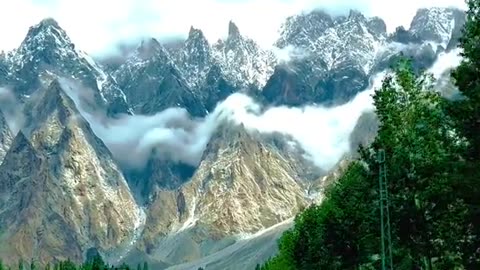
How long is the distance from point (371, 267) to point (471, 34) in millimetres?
26694

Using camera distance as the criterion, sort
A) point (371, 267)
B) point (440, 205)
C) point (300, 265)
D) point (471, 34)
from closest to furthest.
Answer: point (471, 34), point (440, 205), point (371, 267), point (300, 265)

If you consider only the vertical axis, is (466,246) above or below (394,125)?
below

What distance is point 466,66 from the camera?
1404 inches

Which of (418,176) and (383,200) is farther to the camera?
(418,176)

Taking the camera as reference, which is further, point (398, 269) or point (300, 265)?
point (300, 265)

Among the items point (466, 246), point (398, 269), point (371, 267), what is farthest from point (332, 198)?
point (466, 246)

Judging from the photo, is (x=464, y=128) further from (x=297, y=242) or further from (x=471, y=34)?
(x=297, y=242)

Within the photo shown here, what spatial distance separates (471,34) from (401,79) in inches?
397

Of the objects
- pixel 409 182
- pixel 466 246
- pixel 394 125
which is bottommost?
pixel 466 246

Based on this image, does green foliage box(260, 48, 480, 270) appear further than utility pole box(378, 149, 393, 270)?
No

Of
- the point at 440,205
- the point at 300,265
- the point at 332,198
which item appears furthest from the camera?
the point at 300,265

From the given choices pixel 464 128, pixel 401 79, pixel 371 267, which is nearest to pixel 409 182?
pixel 401 79

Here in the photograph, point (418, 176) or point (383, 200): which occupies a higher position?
point (418, 176)

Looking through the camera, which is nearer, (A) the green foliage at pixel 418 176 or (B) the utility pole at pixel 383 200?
(A) the green foliage at pixel 418 176
